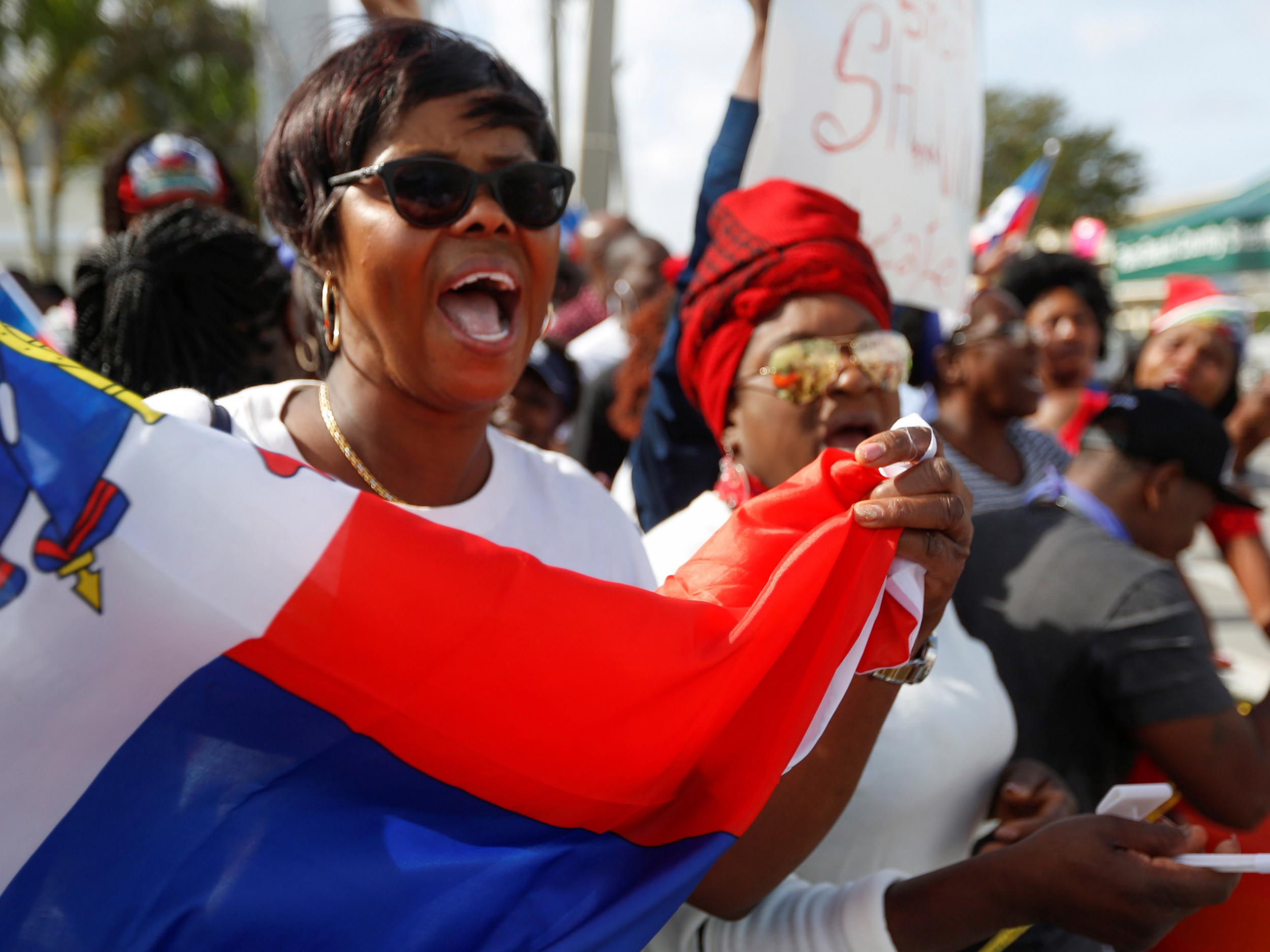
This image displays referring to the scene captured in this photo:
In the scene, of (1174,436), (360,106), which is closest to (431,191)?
(360,106)

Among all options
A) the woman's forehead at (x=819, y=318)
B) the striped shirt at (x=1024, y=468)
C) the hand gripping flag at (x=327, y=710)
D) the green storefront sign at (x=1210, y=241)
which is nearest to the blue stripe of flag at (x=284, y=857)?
the hand gripping flag at (x=327, y=710)

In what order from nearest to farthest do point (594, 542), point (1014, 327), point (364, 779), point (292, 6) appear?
point (364, 779)
point (594, 542)
point (292, 6)
point (1014, 327)

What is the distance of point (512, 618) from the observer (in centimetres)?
130

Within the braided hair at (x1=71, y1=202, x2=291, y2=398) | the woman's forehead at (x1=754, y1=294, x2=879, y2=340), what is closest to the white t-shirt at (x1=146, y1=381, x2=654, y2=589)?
the woman's forehead at (x1=754, y1=294, x2=879, y2=340)

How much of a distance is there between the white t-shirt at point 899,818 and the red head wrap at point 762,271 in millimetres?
483

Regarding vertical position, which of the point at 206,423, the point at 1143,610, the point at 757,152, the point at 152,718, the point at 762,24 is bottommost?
the point at 1143,610

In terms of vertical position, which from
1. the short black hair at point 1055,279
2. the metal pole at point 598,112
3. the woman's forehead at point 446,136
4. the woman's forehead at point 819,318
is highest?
the metal pole at point 598,112

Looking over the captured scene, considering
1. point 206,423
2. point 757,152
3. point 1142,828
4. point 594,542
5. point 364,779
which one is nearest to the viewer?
point 364,779

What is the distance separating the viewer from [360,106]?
5.47 feet

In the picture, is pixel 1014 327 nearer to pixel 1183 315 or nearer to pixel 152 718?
A: pixel 1183 315

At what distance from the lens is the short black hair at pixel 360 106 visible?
168 cm

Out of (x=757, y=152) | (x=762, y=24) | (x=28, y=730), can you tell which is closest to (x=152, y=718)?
(x=28, y=730)

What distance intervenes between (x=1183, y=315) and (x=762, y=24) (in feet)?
10.3

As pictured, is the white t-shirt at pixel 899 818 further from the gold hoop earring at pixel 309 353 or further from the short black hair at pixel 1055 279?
the short black hair at pixel 1055 279
